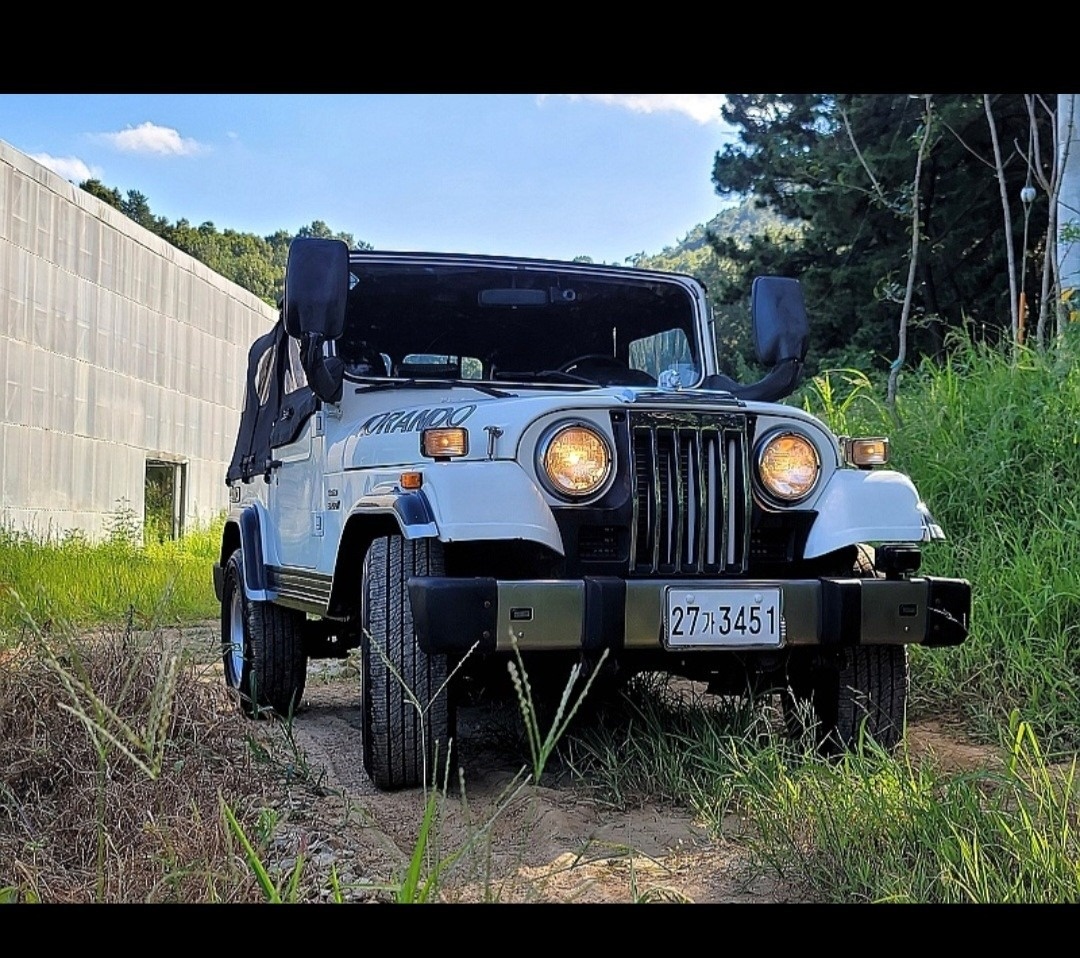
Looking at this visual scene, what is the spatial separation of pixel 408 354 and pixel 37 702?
179cm

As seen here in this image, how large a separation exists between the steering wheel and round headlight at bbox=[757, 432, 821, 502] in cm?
126

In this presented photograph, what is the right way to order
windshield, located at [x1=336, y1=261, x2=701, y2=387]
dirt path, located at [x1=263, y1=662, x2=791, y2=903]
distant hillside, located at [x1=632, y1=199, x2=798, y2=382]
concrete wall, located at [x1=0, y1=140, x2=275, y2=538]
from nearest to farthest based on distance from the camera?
dirt path, located at [x1=263, y1=662, x2=791, y2=903] → windshield, located at [x1=336, y1=261, x2=701, y2=387] → concrete wall, located at [x1=0, y1=140, x2=275, y2=538] → distant hillside, located at [x1=632, y1=199, x2=798, y2=382]

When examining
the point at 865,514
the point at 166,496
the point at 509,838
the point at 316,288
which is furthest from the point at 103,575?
the point at 166,496

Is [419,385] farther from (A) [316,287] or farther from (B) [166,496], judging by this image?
(B) [166,496]

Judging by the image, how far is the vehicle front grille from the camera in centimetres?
351

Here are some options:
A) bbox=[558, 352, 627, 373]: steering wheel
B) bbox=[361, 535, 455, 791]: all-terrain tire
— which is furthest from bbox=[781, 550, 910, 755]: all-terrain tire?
→ bbox=[558, 352, 627, 373]: steering wheel

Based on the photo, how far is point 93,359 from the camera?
14.6m

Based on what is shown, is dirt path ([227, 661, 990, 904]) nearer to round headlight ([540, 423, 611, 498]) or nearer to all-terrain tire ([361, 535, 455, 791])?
all-terrain tire ([361, 535, 455, 791])

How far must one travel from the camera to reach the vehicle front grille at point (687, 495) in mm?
3512

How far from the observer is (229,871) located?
262 centimetres

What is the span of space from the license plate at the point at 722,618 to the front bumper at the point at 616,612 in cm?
2

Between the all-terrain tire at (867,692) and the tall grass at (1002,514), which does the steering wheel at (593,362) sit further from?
the tall grass at (1002,514)

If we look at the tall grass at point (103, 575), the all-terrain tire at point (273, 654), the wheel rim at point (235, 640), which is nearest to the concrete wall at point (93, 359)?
the tall grass at point (103, 575)
